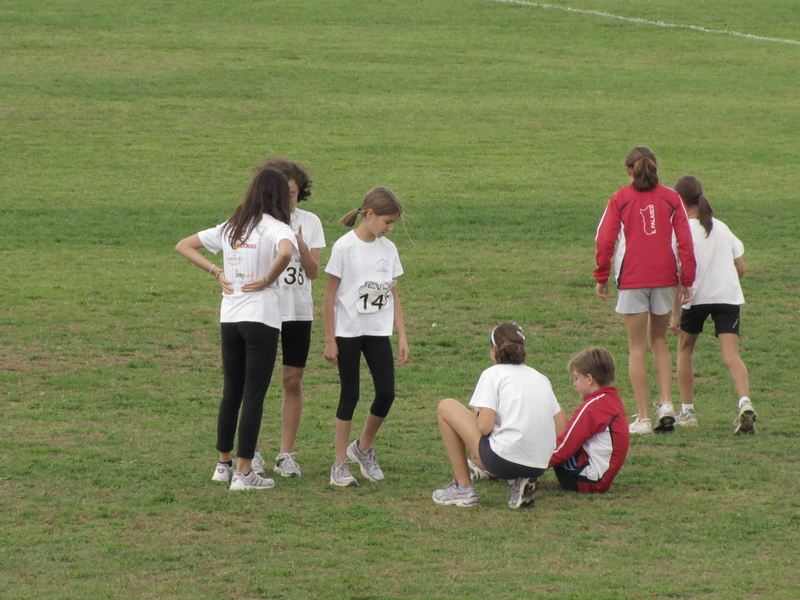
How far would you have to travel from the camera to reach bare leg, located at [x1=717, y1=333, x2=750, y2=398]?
290 inches

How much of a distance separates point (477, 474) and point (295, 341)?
132cm

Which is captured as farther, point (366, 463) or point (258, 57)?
point (258, 57)

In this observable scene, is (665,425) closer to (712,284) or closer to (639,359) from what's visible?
(639,359)

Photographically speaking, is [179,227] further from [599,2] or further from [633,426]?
[599,2]

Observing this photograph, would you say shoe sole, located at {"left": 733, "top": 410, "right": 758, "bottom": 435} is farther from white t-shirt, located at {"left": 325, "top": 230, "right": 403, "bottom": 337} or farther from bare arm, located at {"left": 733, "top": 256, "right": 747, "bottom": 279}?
white t-shirt, located at {"left": 325, "top": 230, "right": 403, "bottom": 337}

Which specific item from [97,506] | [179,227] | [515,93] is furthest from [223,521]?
[515,93]

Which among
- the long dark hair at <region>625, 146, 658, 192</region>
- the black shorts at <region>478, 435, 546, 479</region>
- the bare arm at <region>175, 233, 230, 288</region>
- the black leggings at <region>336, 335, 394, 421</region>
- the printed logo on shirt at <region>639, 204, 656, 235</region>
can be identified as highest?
the long dark hair at <region>625, 146, 658, 192</region>

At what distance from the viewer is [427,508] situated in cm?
580

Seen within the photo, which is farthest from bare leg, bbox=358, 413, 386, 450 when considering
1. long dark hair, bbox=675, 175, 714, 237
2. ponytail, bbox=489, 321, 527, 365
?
long dark hair, bbox=675, 175, 714, 237

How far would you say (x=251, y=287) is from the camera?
581 centimetres

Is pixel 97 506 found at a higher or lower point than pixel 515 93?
lower

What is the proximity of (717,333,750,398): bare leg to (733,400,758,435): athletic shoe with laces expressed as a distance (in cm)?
15

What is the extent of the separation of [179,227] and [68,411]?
7.56m

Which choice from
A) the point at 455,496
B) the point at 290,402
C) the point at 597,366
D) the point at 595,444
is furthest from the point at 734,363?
the point at 290,402
